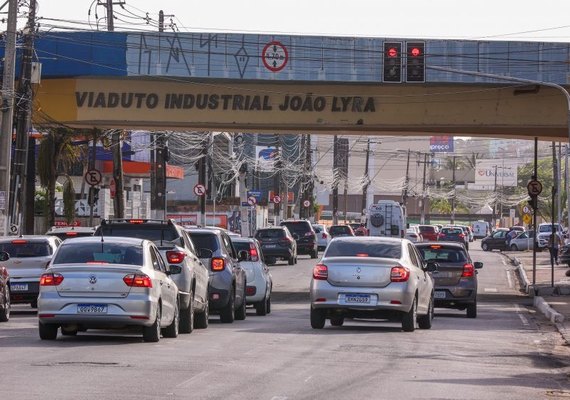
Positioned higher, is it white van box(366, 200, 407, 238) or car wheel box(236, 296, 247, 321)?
white van box(366, 200, 407, 238)

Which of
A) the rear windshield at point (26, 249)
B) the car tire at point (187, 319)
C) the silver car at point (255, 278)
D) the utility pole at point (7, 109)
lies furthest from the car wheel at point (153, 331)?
the utility pole at point (7, 109)

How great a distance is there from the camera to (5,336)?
21.0 meters

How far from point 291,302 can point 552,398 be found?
69.2 ft

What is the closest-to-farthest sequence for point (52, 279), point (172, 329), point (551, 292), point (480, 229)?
point (52, 279)
point (172, 329)
point (551, 292)
point (480, 229)

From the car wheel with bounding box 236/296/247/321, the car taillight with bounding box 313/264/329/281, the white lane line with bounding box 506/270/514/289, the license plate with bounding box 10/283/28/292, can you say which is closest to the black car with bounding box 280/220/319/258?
the white lane line with bounding box 506/270/514/289

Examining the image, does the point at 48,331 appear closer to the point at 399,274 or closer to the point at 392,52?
the point at 399,274

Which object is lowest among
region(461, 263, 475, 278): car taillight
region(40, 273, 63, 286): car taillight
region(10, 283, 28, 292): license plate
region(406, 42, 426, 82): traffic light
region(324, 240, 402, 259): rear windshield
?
region(10, 283, 28, 292): license plate

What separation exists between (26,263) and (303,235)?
3710 cm

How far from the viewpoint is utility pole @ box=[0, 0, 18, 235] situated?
35.6 m

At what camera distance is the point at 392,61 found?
3584cm

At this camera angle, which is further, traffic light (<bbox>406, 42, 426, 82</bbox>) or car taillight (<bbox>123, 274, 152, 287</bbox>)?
traffic light (<bbox>406, 42, 426, 82</bbox>)

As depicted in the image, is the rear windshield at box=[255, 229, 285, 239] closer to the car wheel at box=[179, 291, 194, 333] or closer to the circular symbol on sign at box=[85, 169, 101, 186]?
the circular symbol on sign at box=[85, 169, 101, 186]

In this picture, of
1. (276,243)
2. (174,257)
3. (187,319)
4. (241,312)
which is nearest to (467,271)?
(241,312)

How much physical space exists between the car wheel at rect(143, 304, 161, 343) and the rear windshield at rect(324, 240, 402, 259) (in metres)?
4.69
